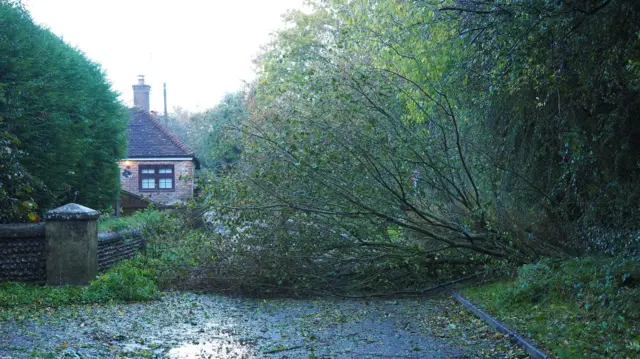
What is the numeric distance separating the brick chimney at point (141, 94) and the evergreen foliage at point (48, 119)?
69.7 feet

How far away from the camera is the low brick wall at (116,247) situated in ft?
41.7

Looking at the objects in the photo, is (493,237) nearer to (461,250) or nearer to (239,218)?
(461,250)

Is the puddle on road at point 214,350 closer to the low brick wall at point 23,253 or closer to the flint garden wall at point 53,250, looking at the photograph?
the flint garden wall at point 53,250

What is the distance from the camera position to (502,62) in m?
9.38

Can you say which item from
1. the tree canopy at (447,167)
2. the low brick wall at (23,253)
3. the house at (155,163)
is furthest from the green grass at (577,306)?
the house at (155,163)

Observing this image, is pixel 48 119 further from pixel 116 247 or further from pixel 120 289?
pixel 120 289

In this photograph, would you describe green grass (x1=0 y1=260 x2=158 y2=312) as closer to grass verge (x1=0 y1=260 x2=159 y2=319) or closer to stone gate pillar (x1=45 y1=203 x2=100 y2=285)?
grass verge (x1=0 y1=260 x2=159 y2=319)

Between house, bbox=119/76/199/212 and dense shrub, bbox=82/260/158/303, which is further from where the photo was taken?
house, bbox=119/76/199/212

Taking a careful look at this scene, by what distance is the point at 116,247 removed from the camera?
1382 centimetres

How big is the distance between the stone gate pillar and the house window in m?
23.3

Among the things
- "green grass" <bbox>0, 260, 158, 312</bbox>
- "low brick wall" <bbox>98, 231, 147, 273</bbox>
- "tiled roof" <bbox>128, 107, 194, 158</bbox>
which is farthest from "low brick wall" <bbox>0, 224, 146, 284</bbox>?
"tiled roof" <bbox>128, 107, 194, 158</bbox>

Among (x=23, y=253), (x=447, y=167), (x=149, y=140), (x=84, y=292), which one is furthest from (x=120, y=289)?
(x=149, y=140)

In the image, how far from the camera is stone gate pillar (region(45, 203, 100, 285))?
11.4m

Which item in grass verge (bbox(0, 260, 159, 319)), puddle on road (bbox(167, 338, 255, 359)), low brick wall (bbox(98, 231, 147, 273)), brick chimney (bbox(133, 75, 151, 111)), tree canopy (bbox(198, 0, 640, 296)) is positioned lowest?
puddle on road (bbox(167, 338, 255, 359))
